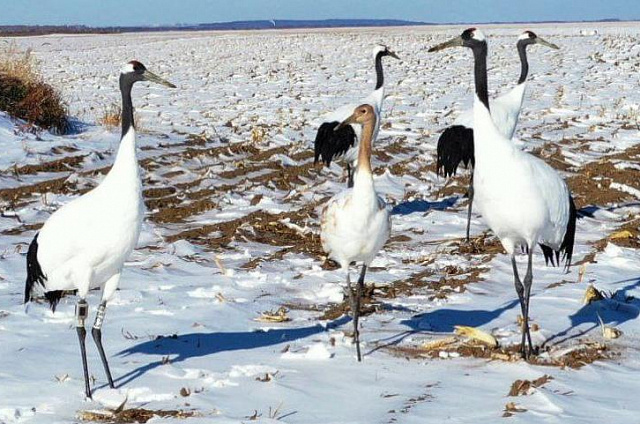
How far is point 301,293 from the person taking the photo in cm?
789

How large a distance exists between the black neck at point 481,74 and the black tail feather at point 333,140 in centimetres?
472

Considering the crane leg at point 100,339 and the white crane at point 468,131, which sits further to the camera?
the white crane at point 468,131

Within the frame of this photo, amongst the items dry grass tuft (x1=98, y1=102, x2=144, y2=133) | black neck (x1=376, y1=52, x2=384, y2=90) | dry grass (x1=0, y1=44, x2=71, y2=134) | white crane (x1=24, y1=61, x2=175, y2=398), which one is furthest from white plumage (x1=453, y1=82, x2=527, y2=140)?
dry grass (x1=0, y1=44, x2=71, y2=134)

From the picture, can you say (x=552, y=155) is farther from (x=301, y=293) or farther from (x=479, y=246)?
(x=301, y=293)

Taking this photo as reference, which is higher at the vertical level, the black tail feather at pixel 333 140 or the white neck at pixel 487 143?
the white neck at pixel 487 143

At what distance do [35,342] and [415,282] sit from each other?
10.6ft

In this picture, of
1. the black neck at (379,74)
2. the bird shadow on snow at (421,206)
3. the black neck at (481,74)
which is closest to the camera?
the black neck at (481,74)

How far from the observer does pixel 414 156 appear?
15070 millimetres

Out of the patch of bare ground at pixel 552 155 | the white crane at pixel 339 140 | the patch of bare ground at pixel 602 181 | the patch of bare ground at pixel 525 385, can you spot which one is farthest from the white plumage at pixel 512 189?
the patch of bare ground at pixel 552 155

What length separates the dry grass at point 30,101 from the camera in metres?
15.5

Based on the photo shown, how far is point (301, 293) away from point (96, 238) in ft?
8.64

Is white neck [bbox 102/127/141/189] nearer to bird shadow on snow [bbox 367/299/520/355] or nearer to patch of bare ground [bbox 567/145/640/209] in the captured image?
bird shadow on snow [bbox 367/299/520/355]

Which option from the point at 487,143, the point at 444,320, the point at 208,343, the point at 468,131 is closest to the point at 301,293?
the point at 444,320

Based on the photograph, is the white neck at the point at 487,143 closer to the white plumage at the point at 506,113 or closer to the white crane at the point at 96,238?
the white crane at the point at 96,238
